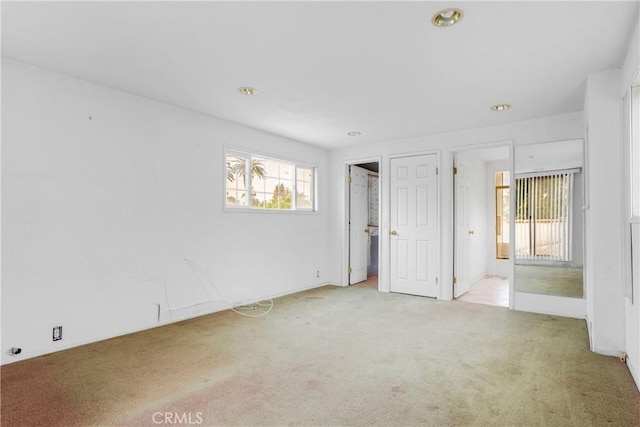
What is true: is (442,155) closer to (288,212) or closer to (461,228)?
(461,228)

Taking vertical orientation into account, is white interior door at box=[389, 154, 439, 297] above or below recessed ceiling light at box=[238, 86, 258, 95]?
below

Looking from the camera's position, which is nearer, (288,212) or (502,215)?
(502,215)

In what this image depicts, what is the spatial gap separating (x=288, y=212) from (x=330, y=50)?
2.96m

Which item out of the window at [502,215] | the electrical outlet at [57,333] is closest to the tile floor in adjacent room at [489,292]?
the window at [502,215]

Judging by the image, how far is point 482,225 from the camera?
541 cm

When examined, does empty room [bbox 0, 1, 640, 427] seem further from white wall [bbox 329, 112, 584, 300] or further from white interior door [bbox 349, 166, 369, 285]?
white interior door [bbox 349, 166, 369, 285]

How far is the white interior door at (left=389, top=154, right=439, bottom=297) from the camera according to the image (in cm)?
496

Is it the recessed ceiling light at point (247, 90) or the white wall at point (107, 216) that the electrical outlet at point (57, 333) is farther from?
the recessed ceiling light at point (247, 90)

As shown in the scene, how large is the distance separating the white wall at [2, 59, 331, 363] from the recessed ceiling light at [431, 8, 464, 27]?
284 cm

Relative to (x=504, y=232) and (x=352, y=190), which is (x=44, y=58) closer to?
(x=352, y=190)

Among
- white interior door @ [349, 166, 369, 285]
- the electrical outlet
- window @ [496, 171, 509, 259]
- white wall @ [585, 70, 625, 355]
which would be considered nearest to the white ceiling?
white wall @ [585, 70, 625, 355]

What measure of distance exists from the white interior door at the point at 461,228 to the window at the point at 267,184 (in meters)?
2.24

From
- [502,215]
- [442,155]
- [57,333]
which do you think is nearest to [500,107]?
[442,155]

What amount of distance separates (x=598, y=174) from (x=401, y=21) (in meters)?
2.15
